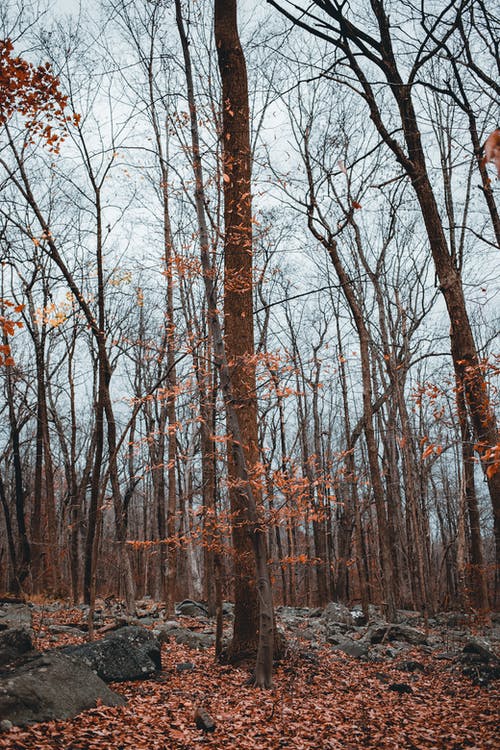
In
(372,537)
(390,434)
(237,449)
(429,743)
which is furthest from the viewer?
(372,537)

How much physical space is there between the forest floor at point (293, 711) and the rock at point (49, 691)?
127 mm

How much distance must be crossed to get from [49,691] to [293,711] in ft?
7.47

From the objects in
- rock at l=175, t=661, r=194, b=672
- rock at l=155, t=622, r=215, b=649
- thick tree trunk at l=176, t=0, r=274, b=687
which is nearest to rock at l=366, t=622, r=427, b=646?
rock at l=155, t=622, r=215, b=649

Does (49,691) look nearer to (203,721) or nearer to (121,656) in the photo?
(203,721)

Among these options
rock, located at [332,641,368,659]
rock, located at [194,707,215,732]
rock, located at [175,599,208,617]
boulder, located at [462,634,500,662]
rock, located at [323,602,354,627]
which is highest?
rock, located at [194,707,215,732]

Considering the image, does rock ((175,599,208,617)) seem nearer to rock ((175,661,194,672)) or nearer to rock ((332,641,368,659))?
rock ((332,641,368,659))

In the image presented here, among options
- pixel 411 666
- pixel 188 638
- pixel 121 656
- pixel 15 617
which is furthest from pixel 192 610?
pixel 121 656

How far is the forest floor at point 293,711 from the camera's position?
418cm

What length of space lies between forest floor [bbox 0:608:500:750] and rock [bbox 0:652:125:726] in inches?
5.0

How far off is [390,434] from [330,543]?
21.3 ft

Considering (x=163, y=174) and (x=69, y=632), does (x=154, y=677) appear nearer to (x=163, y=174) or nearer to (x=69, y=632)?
(x=69, y=632)

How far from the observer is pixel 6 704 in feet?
13.5

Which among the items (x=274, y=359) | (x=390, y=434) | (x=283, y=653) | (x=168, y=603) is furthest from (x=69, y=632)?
(x=390, y=434)

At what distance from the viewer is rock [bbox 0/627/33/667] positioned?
538 cm
